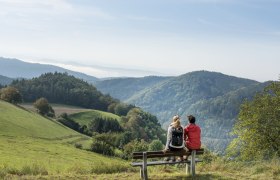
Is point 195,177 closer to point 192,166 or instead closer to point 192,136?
point 192,166

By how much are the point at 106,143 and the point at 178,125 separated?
98555 mm

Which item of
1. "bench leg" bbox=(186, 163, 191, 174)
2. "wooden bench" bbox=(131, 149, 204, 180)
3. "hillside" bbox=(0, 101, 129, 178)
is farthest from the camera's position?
"hillside" bbox=(0, 101, 129, 178)

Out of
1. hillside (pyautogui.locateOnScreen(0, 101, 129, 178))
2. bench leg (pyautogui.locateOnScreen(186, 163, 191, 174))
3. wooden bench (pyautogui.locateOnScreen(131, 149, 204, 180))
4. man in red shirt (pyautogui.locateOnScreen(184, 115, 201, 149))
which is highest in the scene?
man in red shirt (pyautogui.locateOnScreen(184, 115, 201, 149))

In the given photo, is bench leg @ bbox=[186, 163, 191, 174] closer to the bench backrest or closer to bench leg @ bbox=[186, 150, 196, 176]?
bench leg @ bbox=[186, 150, 196, 176]

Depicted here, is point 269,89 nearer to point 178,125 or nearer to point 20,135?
point 178,125

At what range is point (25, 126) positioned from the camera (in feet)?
335

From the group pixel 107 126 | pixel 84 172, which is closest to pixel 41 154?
pixel 84 172

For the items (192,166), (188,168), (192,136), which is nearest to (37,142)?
(188,168)

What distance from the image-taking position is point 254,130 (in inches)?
1421

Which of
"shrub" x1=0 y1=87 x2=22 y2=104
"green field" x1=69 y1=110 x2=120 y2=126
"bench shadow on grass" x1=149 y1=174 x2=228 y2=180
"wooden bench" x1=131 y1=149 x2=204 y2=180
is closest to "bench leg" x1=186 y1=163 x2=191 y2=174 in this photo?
"wooden bench" x1=131 y1=149 x2=204 y2=180

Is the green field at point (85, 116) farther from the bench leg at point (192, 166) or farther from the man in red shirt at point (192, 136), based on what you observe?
the man in red shirt at point (192, 136)

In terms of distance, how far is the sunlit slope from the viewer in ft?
311

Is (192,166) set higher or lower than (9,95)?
lower

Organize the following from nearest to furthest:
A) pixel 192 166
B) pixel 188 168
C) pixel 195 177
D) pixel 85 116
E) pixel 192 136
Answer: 1. pixel 195 177
2. pixel 192 166
3. pixel 192 136
4. pixel 188 168
5. pixel 85 116
